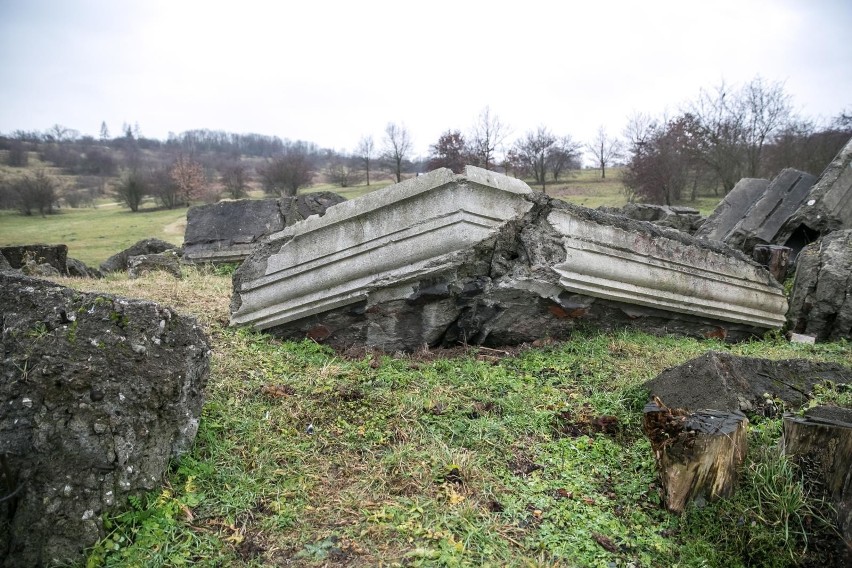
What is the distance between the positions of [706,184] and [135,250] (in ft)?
66.2

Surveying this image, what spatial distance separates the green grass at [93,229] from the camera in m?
13.0

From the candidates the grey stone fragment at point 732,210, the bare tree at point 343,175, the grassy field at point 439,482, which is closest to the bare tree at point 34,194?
the grassy field at point 439,482

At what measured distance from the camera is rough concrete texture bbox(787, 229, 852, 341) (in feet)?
15.0

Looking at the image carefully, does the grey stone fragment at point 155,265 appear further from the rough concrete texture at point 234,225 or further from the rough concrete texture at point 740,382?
the rough concrete texture at point 740,382

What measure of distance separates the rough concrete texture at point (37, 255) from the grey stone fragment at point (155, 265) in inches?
39.6

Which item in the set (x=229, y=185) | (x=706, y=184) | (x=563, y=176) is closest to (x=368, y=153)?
(x=229, y=185)

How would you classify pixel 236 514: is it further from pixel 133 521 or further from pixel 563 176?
pixel 563 176

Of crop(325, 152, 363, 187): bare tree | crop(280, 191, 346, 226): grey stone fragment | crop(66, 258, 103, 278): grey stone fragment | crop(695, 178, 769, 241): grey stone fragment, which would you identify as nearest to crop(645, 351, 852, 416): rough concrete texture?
crop(695, 178, 769, 241): grey stone fragment

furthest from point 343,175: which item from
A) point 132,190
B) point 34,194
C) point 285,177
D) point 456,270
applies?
point 456,270

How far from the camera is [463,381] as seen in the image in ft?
10.4

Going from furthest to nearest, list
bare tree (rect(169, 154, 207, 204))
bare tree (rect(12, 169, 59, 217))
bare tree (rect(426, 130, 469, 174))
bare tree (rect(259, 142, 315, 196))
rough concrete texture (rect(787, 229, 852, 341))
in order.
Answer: bare tree (rect(169, 154, 207, 204))
bare tree (rect(259, 142, 315, 196))
bare tree (rect(426, 130, 469, 174))
bare tree (rect(12, 169, 59, 217))
rough concrete texture (rect(787, 229, 852, 341))

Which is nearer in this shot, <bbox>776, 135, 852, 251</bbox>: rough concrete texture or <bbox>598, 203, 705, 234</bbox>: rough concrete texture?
<bbox>776, 135, 852, 251</bbox>: rough concrete texture

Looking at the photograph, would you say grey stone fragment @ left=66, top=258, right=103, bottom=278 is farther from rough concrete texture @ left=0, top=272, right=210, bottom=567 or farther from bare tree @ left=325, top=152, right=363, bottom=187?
bare tree @ left=325, top=152, right=363, bottom=187

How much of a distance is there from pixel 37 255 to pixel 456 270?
21.4ft
